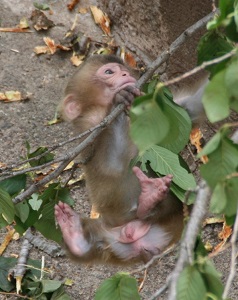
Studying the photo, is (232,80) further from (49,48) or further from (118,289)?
(49,48)

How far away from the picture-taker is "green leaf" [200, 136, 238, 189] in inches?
90.4

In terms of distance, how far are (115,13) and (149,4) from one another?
56cm

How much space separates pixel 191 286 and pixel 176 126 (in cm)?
63

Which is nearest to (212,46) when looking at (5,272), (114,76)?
(114,76)

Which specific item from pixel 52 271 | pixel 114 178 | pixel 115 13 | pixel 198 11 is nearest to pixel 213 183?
pixel 114 178

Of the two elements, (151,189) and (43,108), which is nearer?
(151,189)

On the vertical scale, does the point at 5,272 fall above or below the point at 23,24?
below

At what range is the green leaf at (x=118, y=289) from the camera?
8.89ft

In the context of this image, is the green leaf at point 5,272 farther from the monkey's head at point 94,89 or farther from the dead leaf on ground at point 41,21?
the dead leaf on ground at point 41,21

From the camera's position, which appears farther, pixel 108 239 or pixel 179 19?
pixel 179 19

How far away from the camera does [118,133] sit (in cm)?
484

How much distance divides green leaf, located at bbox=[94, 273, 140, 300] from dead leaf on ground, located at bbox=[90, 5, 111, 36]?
15.8 ft

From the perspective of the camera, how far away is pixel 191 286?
220cm

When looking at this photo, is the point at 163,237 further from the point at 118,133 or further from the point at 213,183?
the point at 213,183
